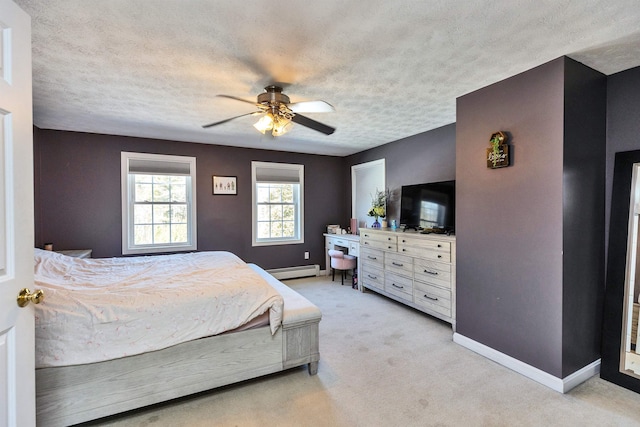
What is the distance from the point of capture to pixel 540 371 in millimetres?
2258

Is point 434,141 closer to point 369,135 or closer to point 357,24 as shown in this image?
point 369,135

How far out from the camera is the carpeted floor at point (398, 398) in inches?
73.5

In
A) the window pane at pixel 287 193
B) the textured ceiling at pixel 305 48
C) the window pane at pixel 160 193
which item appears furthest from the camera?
the window pane at pixel 287 193

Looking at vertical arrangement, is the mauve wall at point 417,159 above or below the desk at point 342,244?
above

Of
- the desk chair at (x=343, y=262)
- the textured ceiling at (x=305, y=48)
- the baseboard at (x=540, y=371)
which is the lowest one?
the baseboard at (x=540, y=371)

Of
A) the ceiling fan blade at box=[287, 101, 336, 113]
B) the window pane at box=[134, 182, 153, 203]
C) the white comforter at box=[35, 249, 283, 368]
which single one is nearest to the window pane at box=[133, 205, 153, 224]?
the window pane at box=[134, 182, 153, 203]

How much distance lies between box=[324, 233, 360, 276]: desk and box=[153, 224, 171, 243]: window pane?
2691 millimetres

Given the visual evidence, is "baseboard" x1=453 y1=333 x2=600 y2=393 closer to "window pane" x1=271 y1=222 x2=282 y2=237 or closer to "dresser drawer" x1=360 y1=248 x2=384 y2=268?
"dresser drawer" x1=360 y1=248 x2=384 y2=268

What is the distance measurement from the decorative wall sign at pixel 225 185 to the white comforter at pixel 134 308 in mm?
→ 2425

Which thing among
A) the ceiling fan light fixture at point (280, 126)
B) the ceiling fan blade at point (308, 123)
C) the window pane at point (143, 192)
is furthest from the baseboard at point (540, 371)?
the window pane at point (143, 192)

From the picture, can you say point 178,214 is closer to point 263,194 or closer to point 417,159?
point 263,194

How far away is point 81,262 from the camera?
2.93m

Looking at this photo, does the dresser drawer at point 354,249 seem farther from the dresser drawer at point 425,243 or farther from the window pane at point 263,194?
the window pane at point 263,194

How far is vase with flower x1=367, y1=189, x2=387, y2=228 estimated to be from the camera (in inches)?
190
